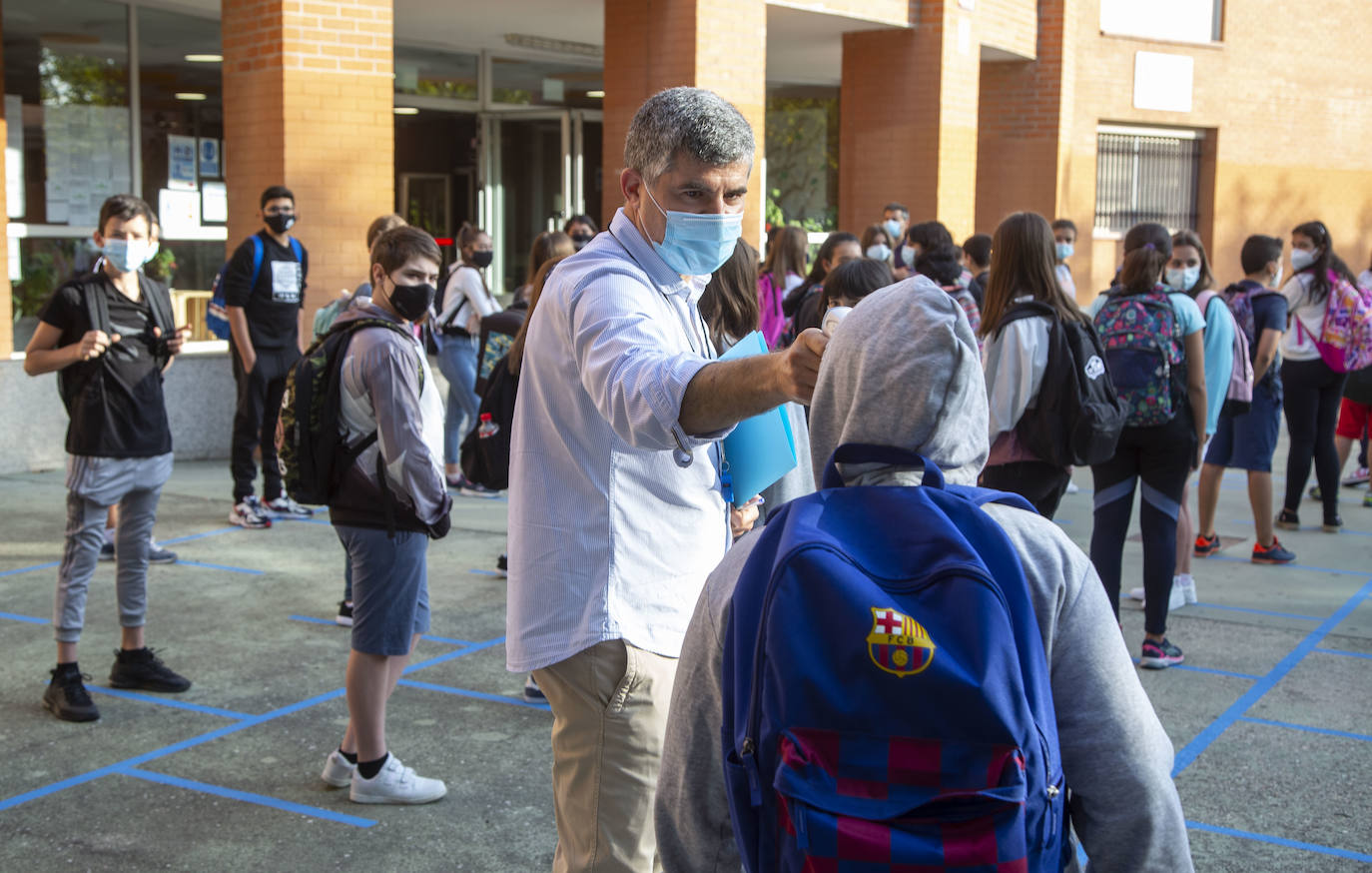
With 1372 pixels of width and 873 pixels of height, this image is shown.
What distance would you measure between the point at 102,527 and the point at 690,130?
12.6 ft

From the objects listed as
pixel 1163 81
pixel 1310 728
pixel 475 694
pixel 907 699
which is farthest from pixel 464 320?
pixel 1163 81

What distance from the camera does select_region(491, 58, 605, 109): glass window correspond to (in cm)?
1719

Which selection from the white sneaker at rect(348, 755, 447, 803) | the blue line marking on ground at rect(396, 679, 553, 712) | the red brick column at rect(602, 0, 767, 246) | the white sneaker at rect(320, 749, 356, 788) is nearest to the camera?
the white sneaker at rect(348, 755, 447, 803)

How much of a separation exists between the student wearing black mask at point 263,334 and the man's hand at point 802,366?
7.39m

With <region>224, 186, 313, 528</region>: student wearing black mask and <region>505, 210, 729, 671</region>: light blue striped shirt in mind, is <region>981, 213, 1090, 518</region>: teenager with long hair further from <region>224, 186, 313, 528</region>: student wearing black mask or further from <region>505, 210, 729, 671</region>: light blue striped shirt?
<region>224, 186, 313, 528</region>: student wearing black mask

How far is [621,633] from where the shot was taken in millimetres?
2555

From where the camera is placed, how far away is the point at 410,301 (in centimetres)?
460

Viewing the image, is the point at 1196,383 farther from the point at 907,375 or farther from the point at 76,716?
the point at 76,716

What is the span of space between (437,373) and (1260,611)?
25.6 feet

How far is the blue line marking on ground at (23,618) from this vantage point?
260 inches

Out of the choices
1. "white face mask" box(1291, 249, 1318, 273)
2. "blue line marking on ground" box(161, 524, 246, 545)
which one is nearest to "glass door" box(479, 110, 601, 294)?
"blue line marking on ground" box(161, 524, 246, 545)

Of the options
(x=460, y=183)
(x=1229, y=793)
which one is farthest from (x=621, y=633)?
(x=460, y=183)

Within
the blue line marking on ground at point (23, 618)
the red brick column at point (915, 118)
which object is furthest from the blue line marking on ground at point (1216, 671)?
the red brick column at point (915, 118)

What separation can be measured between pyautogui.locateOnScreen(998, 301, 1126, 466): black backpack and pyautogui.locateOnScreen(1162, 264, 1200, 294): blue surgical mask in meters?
2.37
